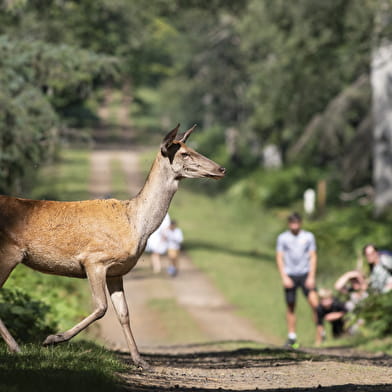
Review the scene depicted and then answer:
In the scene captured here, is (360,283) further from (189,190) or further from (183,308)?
(189,190)

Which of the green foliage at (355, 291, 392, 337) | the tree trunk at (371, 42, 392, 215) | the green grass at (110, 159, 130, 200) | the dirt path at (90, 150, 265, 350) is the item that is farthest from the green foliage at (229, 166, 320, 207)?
the green foliage at (355, 291, 392, 337)

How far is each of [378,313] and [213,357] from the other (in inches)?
175

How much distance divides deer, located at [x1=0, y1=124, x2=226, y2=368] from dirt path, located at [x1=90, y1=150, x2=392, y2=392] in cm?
93

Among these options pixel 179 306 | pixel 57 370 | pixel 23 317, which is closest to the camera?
pixel 57 370

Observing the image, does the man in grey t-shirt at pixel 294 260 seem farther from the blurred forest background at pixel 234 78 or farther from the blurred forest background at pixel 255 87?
the blurred forest background at pixel 234 78

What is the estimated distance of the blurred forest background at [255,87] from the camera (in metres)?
18.5

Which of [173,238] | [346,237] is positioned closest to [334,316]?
[173,238]

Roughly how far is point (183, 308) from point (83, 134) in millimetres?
4370

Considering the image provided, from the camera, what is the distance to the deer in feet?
29.2

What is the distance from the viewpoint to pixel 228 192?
137 feet

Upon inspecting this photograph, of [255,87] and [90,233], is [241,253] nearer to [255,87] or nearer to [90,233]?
[255,87]

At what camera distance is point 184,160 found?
9.20 m

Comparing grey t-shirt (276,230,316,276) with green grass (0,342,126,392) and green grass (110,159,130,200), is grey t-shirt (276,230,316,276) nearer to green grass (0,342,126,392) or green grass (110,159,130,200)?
green grass (0,342,126,392)

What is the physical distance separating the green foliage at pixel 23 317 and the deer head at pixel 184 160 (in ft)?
9.22
